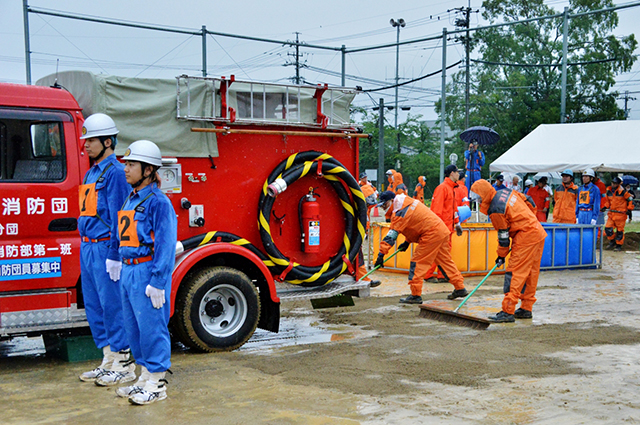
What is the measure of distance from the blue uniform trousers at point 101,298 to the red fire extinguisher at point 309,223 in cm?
253

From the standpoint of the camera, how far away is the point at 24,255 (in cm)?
606

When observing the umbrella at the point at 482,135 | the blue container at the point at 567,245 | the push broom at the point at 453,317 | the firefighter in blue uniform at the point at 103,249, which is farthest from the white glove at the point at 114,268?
the umbrella at the point at 482,135

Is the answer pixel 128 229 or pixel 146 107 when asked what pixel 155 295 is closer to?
pixel 128 229

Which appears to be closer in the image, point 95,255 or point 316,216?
point 95,255

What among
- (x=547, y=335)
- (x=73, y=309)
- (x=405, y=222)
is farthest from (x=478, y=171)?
(x=73, y=309)

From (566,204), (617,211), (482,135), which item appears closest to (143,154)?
(566,204)

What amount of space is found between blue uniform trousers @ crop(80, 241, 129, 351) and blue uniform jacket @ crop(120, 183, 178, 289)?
0.55 meters

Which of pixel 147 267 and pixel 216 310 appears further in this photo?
pixel 216 310

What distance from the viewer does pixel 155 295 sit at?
5105mm

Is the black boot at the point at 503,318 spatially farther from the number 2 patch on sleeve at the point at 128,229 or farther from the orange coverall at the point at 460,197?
the number 2 patch on sleeve at the point at 128,229

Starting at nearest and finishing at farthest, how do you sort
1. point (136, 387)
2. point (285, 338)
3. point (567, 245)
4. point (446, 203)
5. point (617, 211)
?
point (136, 387), point (285, 338), point (446, 203), point (567, 245), point (617, 211)

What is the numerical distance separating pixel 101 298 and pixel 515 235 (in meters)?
5.43

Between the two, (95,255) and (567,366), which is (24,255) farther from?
(567,366)

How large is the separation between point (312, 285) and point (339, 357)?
1.26 m
